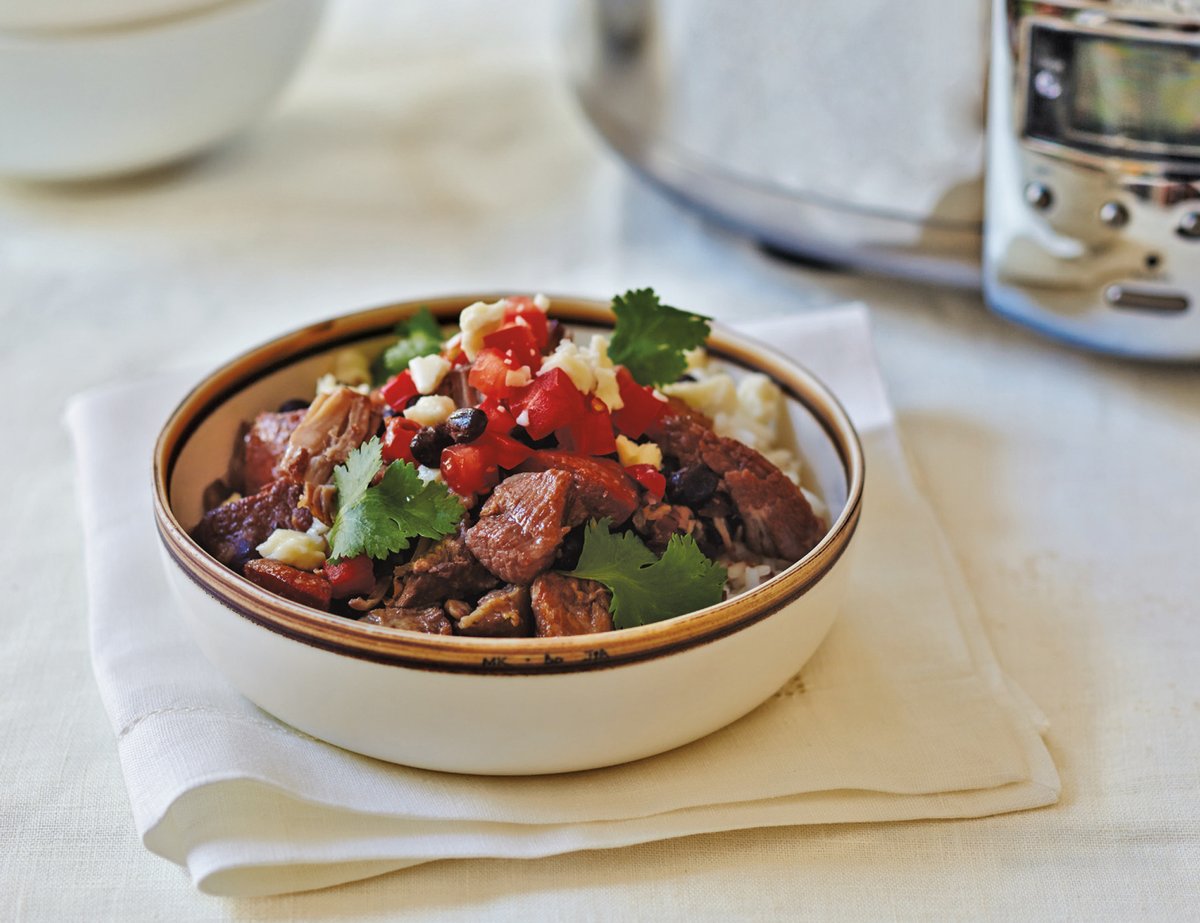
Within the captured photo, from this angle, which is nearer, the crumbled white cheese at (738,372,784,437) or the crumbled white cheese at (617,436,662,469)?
the crumbled white cheese at (617,436,662,469)

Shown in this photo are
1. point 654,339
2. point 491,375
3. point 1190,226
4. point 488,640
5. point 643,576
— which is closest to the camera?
point 488,640

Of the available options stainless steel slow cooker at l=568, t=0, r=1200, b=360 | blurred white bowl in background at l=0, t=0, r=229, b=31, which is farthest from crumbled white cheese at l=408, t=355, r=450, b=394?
blurred white bowl in background at l=0, t=0, r=229, b=31

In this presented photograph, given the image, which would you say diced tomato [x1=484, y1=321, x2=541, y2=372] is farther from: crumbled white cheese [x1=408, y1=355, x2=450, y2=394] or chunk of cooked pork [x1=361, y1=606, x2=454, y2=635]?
chunk of cooked pork [x1=361, y1=606, x2=454, y2=635]

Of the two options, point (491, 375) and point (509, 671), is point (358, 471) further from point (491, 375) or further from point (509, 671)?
point (509, 671)

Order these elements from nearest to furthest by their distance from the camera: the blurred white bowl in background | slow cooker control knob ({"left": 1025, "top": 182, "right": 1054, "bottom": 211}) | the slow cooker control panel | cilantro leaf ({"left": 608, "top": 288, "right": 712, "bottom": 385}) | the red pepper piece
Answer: the red pepper piece
cilantro leaf ({"left": 608, "top": 288, "right": 712, "bottom": 385})
the slow cooker control panel
slow cooker control knob ({"left": 1025, "top": 182, "right": 1054, "bottom": 211})
the blurred white bowl in background

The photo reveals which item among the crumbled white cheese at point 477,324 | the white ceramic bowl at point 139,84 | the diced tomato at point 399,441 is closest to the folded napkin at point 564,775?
the diced tomato at point 399,441

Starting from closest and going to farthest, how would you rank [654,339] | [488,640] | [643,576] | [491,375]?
[488,640], [643,576], [491,375], [654,339]

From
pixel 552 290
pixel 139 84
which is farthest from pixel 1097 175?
pixel 139 84
